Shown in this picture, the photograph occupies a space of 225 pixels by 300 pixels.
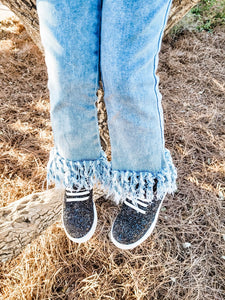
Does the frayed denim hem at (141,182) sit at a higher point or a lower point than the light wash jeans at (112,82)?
lower

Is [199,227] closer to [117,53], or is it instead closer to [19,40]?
[117,53]

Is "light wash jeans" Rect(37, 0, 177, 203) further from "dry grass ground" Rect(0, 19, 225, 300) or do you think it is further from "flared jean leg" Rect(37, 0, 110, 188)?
"dry grass ground" Rect(0, 19, 225, 300)

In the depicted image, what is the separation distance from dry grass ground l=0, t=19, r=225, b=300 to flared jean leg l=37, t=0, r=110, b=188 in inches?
27.1

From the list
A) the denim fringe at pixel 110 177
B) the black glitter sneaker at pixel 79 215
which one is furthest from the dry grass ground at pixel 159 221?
the denim fringe at pixel 110 177

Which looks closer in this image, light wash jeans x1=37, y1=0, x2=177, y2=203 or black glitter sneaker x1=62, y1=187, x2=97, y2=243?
light wash jeans x1=37, y1=0, x2=177, y2=203

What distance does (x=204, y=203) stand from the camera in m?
1.66

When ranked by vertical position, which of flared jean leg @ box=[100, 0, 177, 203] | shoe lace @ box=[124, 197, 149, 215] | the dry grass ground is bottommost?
the dry grass ground

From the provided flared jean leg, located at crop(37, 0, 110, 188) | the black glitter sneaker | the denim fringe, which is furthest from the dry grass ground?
flared jean leg, located at crop(37, 0, 110, 188)

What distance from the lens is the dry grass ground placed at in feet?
4.32

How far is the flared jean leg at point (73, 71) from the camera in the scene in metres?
0.84

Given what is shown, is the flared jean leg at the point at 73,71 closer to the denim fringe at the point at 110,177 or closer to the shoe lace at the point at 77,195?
the denim fringe at the point at 110,177

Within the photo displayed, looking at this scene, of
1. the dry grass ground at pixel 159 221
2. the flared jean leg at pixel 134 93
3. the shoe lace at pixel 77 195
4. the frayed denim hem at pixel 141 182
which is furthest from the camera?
the dry grass ground at pixel 159 221

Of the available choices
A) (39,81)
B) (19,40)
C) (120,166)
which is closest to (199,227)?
(120,166)

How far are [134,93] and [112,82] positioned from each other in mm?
92
